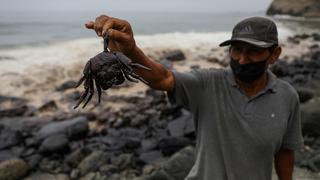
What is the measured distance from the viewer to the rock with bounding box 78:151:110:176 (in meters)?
6.78

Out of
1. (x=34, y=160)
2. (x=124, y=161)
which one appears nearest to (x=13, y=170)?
(x=34, y=160)

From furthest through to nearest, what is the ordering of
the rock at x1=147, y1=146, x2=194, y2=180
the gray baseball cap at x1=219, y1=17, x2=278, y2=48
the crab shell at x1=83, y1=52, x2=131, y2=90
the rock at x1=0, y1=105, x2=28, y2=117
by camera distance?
the rock at x1=0, y1=105, x2=28, y2=117
the rock at x1=147, y1=146, x2=194, y2=180
the gray baseball cap at x1=219, y1=17, x2=278, y2=48
the crab shell at x1=83, y1=52, x2=131, y2=90

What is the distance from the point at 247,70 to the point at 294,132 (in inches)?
22.5

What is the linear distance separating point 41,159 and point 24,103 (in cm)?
436

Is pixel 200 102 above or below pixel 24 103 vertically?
above

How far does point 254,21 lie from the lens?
2576 millimetres

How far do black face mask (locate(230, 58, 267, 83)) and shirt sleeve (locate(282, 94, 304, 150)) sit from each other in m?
0.34

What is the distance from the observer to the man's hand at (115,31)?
206 centimetres

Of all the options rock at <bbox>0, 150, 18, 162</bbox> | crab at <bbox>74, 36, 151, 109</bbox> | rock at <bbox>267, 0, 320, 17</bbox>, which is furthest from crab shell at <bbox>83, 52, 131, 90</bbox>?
rock at <bbox>267, 0, 320, 17</bbox>

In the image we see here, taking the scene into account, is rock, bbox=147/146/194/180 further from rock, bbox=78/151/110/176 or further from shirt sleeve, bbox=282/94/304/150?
shirt sleeve, bbox=282/94/304/150

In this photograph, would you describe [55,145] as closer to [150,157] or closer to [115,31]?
[150,157]

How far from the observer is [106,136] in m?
8.95

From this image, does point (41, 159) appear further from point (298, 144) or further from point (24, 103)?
point (298, 144)

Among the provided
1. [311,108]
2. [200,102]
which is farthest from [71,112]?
[200,102]
